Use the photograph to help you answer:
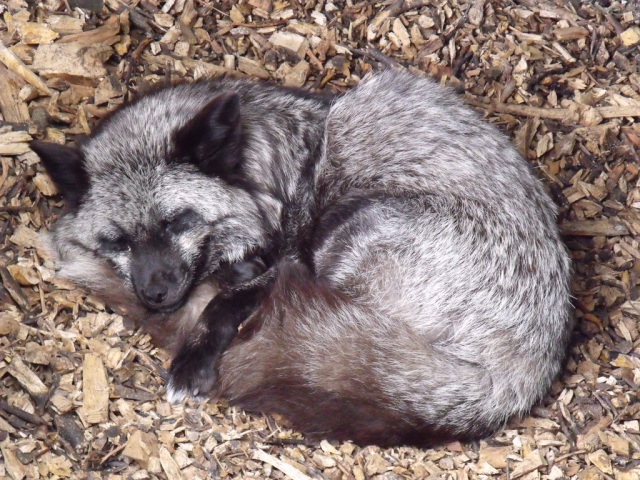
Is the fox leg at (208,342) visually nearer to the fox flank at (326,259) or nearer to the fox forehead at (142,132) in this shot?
the fox flank at (326,259)

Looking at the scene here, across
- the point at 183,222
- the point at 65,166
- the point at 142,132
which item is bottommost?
the point at 183,222

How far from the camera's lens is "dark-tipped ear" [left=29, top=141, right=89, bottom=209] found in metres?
4.99

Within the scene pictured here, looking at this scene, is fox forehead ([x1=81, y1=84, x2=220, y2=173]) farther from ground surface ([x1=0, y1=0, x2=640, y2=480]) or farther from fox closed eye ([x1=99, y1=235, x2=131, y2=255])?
ground surface ([x1=0, y1=0, x2=640, y2=480])

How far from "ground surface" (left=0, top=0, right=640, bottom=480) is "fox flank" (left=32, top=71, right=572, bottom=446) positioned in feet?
0.72

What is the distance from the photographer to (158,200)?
16.2 ft

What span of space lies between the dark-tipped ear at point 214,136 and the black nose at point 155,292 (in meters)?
0.79

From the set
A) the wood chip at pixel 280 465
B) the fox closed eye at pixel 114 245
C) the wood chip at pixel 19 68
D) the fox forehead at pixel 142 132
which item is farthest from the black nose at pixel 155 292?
the wood chip at pixel 19 68

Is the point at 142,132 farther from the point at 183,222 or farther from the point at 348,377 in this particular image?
the point at 348,377

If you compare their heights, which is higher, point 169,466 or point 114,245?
point 114,245

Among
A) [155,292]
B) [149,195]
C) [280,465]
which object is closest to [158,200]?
[149,195]

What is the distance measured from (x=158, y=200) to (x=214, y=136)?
1.73 ft

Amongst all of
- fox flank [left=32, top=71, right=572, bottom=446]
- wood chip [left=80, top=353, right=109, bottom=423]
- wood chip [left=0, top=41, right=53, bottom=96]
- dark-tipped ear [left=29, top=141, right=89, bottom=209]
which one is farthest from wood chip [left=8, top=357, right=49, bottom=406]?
wood chip [left=0, top=41, right=53, bottom=96]

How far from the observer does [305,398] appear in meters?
4.61

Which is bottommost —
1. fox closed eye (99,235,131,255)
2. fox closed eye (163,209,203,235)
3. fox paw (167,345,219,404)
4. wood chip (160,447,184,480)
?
wood chip (160,447,184,480)
